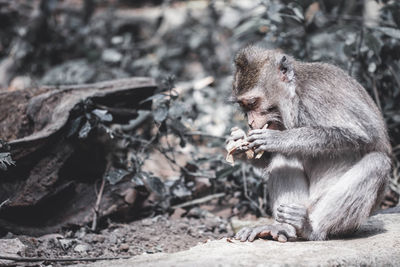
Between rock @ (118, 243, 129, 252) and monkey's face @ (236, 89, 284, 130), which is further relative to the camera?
rock @ (118, 243, 129, 252)

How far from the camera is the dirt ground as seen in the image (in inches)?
190

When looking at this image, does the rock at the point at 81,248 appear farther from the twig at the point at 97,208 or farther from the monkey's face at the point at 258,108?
the monkey's face at the point at 258,108

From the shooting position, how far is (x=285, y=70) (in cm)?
475

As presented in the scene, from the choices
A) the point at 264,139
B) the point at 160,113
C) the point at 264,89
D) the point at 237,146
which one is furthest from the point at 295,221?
the point at 160,113

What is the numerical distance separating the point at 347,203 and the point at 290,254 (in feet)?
2.74

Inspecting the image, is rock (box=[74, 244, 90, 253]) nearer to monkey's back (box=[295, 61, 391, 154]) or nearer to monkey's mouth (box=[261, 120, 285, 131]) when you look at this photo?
monkey's mouth (box=[261, 120, 285, 131])

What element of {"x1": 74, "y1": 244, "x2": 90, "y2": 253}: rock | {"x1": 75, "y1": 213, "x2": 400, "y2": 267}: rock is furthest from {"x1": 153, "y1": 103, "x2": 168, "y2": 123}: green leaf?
{"x1": 75, "y1": 213, "x2": 400, "y2": 267}: rock

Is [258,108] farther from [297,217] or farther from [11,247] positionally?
[11,247]

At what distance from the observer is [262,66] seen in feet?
15.6

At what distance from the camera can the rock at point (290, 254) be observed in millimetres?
3434

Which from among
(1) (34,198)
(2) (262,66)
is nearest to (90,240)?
(1) (34,198)

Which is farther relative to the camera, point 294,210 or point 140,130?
point 140,130

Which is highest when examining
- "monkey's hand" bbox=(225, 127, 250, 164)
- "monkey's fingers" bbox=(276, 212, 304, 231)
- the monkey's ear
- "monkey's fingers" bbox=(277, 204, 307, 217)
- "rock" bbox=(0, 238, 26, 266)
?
the monkey's ear

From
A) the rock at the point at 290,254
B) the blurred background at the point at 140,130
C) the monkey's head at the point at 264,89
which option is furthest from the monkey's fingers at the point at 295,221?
the blurred background at the point at 140,130
